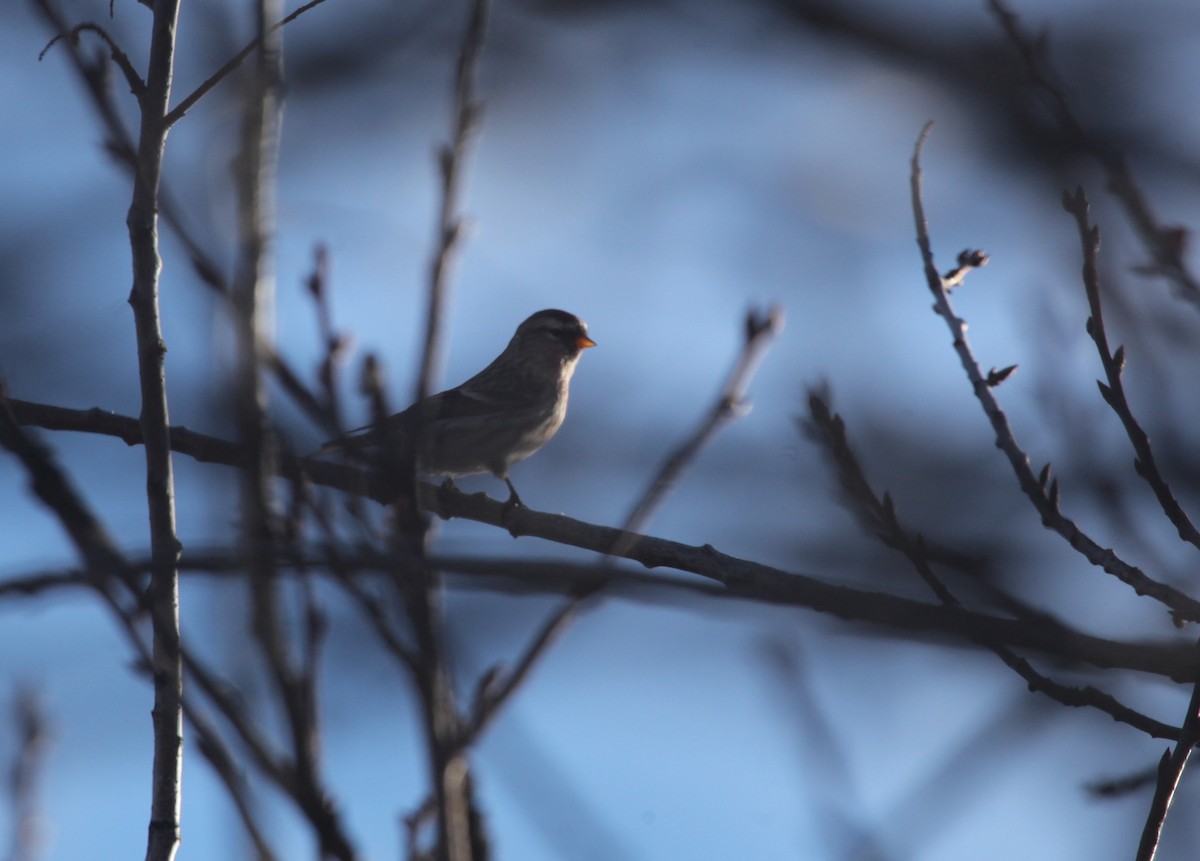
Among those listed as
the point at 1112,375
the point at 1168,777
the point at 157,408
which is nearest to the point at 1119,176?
the point at 1112,375

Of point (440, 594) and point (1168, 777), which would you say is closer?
point (440, 594)

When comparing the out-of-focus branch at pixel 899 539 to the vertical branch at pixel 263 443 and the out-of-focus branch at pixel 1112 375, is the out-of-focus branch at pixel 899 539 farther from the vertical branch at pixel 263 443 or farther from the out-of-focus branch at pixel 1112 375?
the vertical branch at pixel 263 443

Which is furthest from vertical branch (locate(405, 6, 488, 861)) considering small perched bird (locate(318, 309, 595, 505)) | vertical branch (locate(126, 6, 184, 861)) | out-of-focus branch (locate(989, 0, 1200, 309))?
small perched bird (locate(318, 309, 595, 505))

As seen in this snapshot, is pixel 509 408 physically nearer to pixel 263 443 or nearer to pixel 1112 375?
pixel 1112 375

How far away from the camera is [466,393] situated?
817 centimetres

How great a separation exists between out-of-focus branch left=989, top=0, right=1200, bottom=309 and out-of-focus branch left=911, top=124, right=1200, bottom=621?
597 mm

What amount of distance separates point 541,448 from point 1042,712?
5.69 m

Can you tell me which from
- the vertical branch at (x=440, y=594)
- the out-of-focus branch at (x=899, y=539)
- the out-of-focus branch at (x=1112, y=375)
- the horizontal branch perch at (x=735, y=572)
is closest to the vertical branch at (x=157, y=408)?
the horizontal branch perch at (x=735, y=572)

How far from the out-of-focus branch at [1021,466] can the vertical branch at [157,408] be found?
1.96 meters

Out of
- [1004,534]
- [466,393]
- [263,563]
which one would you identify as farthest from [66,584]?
[466,393]

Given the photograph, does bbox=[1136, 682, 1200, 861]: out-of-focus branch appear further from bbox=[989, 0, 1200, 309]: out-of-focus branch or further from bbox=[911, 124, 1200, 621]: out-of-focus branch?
bbox=[989, 0, 1200, 309]: out-of-focus branch

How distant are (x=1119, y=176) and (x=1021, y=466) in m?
0.92

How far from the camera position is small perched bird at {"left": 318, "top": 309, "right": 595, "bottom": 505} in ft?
24.6

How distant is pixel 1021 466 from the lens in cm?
336
